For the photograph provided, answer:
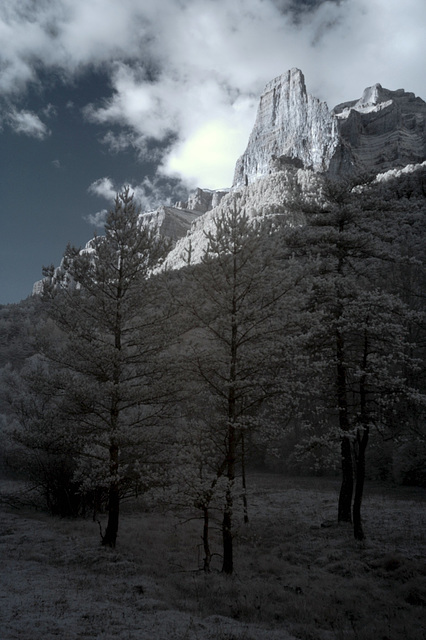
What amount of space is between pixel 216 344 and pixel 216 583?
5.74m

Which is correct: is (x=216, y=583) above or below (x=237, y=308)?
below

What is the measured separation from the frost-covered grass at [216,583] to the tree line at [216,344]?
121 cm

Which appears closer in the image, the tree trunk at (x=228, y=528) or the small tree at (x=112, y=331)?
the tree trunk at (x=228, y=528)

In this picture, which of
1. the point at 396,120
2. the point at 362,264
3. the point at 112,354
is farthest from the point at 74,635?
the point at 396,120

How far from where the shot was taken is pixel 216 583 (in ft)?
27.7

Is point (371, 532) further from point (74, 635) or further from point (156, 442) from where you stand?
point (74, 635)

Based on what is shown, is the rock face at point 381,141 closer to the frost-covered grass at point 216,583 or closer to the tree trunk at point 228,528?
the frost-covered grass at point 216,583

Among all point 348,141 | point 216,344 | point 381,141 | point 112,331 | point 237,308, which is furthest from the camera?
point 348,141

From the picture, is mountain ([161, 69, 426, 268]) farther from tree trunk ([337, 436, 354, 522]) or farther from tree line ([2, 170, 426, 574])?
tree trunk ([337, 436, 354, 522])

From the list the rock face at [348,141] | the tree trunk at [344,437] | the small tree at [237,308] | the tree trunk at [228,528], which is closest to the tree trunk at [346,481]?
the tree trunk at [344,437]

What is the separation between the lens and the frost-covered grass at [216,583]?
5.88 m

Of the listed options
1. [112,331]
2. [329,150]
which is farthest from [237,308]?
[329,150]

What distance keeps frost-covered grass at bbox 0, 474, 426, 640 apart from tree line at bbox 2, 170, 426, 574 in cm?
121

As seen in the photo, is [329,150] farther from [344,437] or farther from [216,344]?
[216,344]
